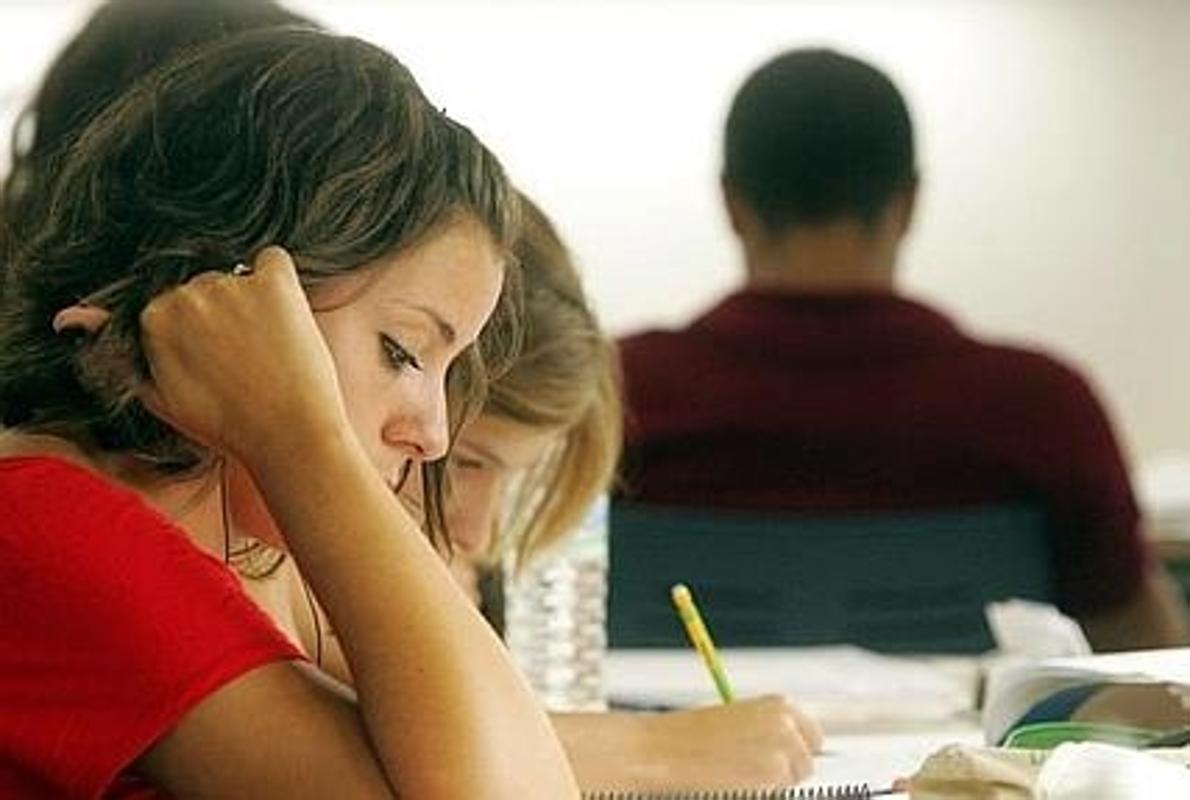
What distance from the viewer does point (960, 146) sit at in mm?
3844

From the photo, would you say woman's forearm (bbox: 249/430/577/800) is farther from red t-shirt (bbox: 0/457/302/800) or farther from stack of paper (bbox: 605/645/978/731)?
stack of paper (bbox: 605/645/978/731)

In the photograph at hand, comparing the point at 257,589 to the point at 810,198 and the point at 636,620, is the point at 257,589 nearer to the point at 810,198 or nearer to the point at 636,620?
the point at 636,620

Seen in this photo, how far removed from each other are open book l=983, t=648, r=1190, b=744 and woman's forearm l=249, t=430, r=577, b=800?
38 cm

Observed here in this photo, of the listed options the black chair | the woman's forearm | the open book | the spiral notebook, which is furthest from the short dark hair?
the woman's forearm

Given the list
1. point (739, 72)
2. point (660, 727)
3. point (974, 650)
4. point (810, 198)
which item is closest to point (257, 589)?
point (660, 727)

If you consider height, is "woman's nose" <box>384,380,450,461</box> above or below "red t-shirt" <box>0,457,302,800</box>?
above

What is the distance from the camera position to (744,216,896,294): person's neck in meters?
2.46

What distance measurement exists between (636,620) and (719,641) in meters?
0.09

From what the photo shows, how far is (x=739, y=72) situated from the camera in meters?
3.71

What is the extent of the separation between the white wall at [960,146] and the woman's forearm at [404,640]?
268 cm

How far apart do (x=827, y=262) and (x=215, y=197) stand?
1407mm

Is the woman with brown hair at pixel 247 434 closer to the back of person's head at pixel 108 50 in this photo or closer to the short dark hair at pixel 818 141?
the back of person's head at pixel 108 50

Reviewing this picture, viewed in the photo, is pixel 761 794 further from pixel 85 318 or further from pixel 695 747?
pixel 85 318

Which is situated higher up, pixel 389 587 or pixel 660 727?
pixel 389 587
